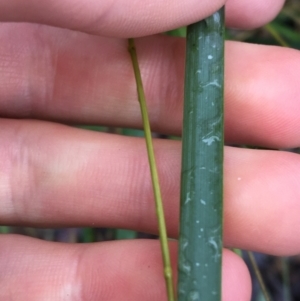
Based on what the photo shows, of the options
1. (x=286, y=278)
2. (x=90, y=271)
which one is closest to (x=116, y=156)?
(x=90, y=271)

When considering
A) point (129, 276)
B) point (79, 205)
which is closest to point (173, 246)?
point (129, 276)

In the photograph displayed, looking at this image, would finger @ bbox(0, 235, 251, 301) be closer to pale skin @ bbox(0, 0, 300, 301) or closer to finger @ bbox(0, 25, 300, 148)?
pale skin @ bbox(0, 0, 300, 301)

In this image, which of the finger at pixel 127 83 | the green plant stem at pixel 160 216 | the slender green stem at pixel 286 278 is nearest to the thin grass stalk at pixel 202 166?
the green plant stem at pixel 160 216

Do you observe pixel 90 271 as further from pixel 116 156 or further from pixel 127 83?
pixel 127 83

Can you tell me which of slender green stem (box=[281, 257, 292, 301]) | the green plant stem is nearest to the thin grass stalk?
the green plant stem

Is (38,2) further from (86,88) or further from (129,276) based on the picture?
(129,276)

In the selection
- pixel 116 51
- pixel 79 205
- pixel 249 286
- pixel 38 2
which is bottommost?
pixel 249 286

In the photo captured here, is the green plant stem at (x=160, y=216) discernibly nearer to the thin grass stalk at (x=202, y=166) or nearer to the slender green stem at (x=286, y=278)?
the thin grass stalk at (x=202, y=166)
